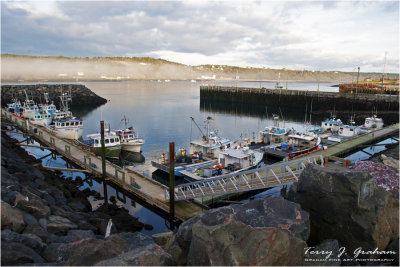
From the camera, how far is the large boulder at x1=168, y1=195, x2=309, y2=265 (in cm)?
640

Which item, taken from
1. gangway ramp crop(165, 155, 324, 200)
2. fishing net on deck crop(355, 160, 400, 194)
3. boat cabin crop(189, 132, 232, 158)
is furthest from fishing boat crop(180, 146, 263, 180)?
fishing net on deck crop(355, 160, 400, 194)

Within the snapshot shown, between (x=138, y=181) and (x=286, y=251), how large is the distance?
56.3 ft

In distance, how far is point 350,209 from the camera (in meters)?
9.48

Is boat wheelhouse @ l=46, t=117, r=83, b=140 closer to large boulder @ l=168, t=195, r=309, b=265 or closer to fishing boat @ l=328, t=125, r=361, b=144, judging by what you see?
fishing boat @ l=328, t=125, r=361, b=144

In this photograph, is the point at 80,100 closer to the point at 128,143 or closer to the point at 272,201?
the point at 128,143

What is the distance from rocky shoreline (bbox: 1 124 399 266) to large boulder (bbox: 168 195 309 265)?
22 mm

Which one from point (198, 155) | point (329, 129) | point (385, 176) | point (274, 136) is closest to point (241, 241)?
point (385, 176)

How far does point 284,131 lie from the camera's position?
38.4m

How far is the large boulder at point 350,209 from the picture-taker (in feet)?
30.5

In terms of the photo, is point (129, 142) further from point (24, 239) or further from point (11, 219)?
point (24, 239)

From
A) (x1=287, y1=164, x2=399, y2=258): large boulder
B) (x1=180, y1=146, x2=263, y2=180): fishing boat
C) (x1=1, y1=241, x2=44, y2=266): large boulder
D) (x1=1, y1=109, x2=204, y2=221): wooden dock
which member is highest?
(x1=287, y1=164, x2=399, y2=258): large boulder

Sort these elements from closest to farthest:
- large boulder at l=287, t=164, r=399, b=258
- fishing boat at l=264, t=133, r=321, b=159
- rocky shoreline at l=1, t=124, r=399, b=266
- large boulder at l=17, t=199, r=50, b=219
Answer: rocky shoreline at l=1, t=124, r=399, b=266 → large boulder at l=287, t=164, r=399, b=258 → large boulder at l=17, t=199, r=50, b=219 → fishing boat at l=264, t=133, r=321, b=159

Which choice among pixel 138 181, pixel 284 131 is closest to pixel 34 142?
pixel 138 181

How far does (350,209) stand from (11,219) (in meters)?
12.4
